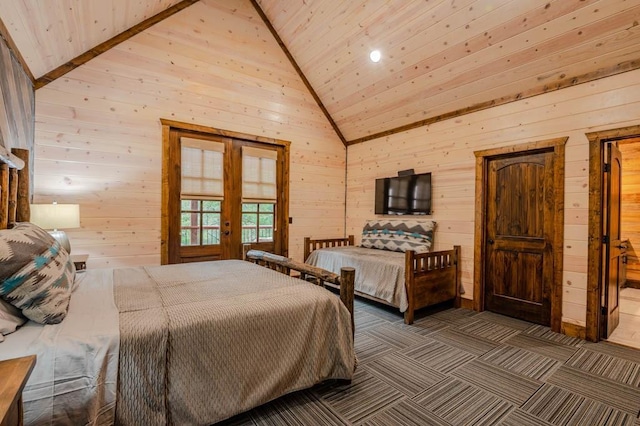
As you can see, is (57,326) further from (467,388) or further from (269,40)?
(269,40)

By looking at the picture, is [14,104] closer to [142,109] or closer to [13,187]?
[13,187]

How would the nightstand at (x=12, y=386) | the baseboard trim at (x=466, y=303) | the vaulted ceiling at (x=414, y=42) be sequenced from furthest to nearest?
the baseboard trim at (x=466, y=303)
the vaulted ceiling at (x=414, y=42)
the nightstand at (x=12, y=386)

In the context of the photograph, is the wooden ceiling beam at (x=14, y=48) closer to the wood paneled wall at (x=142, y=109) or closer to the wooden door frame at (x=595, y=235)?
the wood paneled wall at (x=142, y=109)

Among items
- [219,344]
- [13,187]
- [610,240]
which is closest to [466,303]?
[610,240]

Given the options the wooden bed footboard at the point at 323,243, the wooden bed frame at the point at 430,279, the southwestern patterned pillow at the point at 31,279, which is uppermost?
the southwestern patterned pillow at the point at 31,279

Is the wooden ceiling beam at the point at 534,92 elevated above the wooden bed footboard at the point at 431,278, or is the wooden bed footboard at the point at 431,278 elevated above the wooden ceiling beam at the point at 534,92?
the wooden ceiling beam at the point at 534,92

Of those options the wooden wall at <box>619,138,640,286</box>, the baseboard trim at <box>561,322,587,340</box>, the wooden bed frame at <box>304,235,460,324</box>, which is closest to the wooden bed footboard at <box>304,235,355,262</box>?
the wooden bed frame at <box>304,235,460,324</box>

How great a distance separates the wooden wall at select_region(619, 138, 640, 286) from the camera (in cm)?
502

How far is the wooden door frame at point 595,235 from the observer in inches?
115

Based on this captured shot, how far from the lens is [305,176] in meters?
Answer: 5.22

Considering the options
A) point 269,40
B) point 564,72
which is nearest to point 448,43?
point 564,72

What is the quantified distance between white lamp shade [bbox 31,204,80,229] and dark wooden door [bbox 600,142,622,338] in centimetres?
501

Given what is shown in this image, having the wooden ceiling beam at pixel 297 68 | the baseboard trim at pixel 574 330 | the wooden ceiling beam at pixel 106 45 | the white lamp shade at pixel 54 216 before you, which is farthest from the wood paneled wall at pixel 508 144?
the white lamp shade at pixel 54 216

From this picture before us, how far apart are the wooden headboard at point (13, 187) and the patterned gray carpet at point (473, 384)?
2.07m
